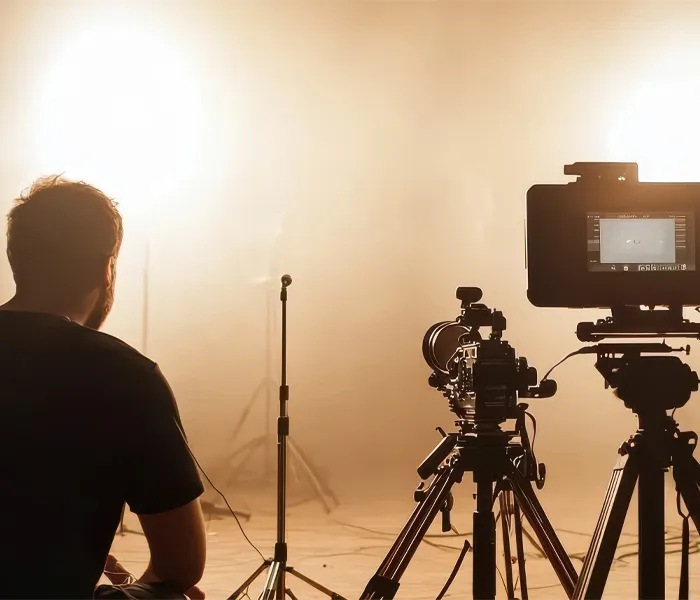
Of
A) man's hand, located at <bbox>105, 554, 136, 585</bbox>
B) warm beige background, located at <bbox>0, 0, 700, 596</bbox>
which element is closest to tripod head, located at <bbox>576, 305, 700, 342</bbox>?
man's hand, located at <bbox>105, 554, 136, 585</bbox>

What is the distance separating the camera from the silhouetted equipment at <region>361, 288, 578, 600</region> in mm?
1536

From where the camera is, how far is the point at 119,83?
3727 millimetres

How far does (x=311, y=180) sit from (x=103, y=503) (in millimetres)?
2908

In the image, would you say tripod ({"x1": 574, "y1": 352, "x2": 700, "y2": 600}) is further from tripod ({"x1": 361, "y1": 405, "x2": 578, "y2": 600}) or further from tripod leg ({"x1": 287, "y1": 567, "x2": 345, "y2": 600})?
tripod leg ({"x1": 287, "y1": 567, "x2": 345, "y2": 600})

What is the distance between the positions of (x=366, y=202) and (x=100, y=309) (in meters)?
2.72

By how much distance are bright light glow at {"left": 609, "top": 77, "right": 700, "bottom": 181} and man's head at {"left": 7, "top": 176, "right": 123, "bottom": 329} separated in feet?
10.4

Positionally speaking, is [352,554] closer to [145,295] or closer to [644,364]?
[145,295]

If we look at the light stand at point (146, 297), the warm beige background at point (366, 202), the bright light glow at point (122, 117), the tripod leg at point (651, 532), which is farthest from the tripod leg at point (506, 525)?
the bright light glow at point (122, 117)

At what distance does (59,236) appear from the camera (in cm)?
109

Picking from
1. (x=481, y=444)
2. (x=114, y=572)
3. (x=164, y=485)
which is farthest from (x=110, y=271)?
(x=481, y=444)

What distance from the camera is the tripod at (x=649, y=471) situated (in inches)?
57.4

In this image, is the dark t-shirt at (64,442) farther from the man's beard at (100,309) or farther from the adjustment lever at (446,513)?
the adjustment lever at (446,513)

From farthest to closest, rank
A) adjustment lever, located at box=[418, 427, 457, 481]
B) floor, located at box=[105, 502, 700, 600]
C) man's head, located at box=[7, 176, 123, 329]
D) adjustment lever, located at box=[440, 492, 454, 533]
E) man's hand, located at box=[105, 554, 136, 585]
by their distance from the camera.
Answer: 1. floor, located at box=[105, 502, 700, 600]
2. adjustment lever, located at box=[418, 427, 457, 481]
3. adjustment lever, located at box=[440, 492, 454, 533]
4. man's hand, located at box=[105, 554, 136, 585]
5. man's head, located at box=[7, 176, 123, 329]

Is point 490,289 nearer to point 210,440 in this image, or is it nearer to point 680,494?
point 210,440
